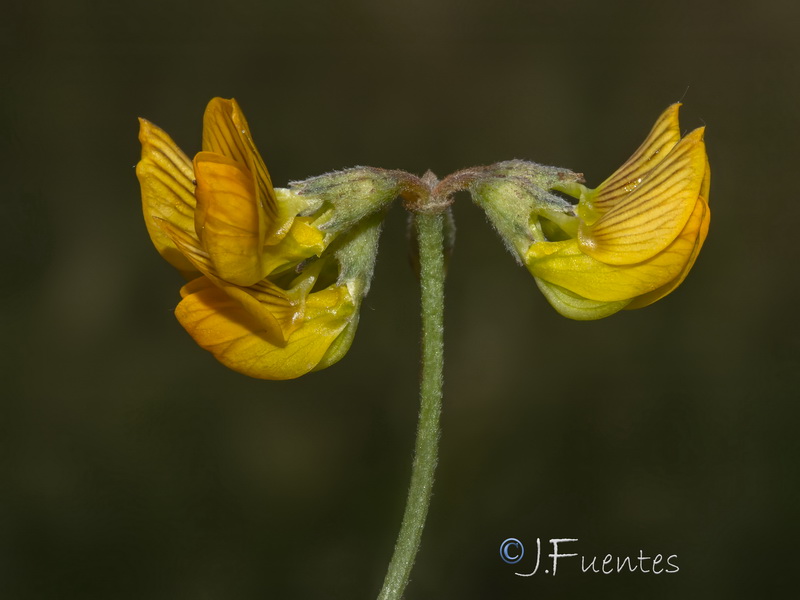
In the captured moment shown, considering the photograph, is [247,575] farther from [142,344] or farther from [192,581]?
[142,344]

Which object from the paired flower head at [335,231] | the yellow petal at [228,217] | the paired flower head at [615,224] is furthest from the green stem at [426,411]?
the yellow petal at [228,217]

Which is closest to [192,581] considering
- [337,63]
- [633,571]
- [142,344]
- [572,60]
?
[142,344]

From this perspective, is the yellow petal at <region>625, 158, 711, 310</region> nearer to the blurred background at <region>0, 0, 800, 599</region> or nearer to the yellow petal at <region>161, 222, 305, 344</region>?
the yellow petal at <region>161, 222, 305, 344</region>

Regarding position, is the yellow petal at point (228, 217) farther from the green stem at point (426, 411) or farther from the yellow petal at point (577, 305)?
the yellow petal at point (577, 305)

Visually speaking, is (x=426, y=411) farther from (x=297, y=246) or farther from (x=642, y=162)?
(x=642, y=162)

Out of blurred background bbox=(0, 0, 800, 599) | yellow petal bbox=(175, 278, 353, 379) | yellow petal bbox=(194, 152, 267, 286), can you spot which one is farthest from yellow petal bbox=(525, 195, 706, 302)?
blurred background bbox=(0, 0, 800, 599)

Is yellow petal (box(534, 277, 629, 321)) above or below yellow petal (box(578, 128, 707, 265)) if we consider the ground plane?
below
